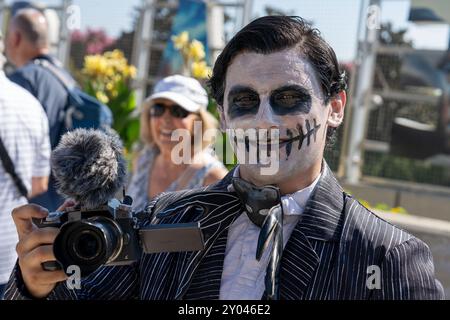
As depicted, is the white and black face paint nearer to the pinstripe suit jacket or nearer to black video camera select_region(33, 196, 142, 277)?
the pinstripe suit jacket

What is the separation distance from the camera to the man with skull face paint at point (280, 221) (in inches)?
66.1

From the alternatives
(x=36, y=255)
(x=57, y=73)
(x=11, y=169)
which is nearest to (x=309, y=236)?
(x=36, y=255)

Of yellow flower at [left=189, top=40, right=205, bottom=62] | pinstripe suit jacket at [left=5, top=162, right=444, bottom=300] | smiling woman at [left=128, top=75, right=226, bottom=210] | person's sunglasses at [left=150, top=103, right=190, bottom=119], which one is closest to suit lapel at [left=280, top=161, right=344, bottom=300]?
pinstripe suit jacket at [left=5, top=162, right=444, bottom=300]

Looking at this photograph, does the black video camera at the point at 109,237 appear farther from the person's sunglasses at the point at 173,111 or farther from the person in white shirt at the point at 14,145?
the person's sunglasses at the point at 173,111

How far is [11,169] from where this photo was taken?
3.56m

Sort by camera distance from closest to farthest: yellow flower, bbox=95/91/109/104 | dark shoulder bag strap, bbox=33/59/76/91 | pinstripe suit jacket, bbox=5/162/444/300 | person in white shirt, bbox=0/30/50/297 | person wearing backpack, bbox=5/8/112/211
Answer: pinstripe suit jacket, bbox=5/162/444/300
person in white shirt, bbox=0/30/50/297
person wearing backpack, bbox=5/8/112/211
dark shoulder bag strap, bbox=33/59/76/91
yellow flower, bbox=95/91/109/104

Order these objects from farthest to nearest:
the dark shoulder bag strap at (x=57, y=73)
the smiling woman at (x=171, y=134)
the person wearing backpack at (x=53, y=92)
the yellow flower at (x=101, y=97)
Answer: the yellow flower at (x=101, y=97), the dark shoulder bag strap at (x=57, y=73), the person wearing backpack at (x=53, y=92), the smiling woman at (x=171, y=134)

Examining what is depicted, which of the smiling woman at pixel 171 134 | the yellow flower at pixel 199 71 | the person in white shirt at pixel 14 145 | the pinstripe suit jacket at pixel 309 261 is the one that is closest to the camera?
the pinstripe suit jacket at pixel 309 261

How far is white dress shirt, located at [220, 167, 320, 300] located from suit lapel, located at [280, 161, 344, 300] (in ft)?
0.08

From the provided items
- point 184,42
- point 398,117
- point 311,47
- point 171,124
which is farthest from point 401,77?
point 311,47

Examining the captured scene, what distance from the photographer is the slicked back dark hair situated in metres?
1.78

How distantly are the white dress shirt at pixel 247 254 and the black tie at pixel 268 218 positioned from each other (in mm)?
39

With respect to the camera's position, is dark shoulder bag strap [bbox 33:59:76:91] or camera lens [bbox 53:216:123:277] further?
dark shoulder bag strap [bbox 33:59:76:91]

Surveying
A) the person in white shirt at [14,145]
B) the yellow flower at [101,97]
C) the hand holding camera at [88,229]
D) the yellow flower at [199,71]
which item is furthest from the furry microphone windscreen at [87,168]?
the yellow flower at [101,97]
